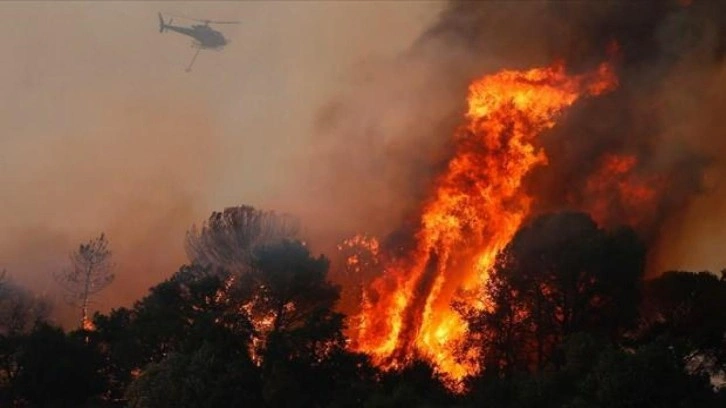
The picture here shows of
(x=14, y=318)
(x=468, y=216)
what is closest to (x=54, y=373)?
(x=14, y=318)

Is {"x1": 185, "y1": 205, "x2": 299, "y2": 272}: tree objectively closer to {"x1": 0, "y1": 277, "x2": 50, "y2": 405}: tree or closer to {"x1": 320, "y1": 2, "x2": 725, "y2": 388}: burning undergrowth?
{"x1": 320, "y1": 2, "x2": 725, "y2": 388}: burning undergrowth

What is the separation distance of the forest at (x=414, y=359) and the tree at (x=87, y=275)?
71.5ft

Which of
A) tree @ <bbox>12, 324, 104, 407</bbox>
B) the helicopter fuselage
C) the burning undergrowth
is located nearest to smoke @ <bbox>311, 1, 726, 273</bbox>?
the burning undergrowth

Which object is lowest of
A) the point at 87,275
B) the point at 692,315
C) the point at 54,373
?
the point at 692,315

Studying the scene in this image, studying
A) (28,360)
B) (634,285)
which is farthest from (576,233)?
(28,360)

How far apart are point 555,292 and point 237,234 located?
24556 millimetres

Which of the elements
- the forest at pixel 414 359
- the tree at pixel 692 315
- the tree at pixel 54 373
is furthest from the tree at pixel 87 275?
the tree at pixel 692 315

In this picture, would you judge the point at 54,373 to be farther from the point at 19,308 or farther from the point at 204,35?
the point at 204,35

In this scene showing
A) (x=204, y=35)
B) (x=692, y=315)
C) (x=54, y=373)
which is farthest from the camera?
(x=204, y=35)

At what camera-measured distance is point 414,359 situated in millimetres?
46812

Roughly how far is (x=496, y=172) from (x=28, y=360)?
31002 mm

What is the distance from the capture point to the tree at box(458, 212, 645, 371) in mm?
43000

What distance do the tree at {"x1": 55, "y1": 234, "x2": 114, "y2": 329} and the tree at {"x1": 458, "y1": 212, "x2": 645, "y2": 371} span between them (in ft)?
135

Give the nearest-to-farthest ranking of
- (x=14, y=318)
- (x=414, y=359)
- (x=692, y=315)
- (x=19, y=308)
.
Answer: (x=692, y=315)
(x=414, y=359)
(x=14, y=318)
(x=19, y=308)
